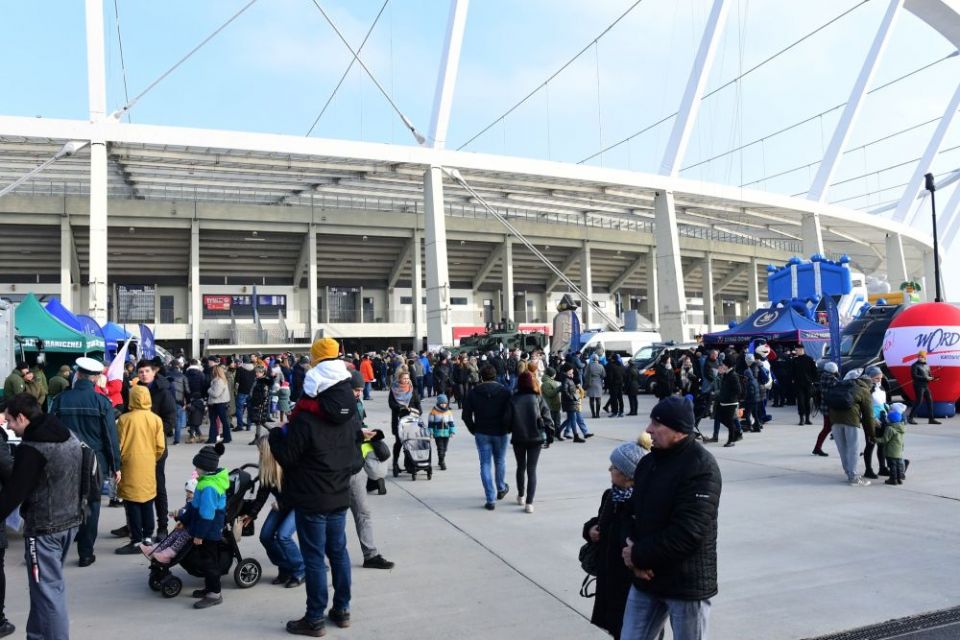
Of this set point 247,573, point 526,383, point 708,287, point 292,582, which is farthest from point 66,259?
point 708,287

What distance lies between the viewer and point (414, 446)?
31.1 feet

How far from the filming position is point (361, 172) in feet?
101

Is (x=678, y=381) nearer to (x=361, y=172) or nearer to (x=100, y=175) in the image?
(x=361, y=172)

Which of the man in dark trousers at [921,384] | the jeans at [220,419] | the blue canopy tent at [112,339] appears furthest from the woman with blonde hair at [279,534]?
the blue canopy tent at [112,339]

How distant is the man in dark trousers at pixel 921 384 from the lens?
13.7 meters

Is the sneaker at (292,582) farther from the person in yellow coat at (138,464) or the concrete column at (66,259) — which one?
the concrete column at (66,259)

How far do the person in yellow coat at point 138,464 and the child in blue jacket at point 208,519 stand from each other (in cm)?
137

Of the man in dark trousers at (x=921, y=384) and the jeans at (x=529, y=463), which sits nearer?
the jeans at (x=529, y=463)

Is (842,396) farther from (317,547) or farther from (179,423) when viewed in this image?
(179,423)

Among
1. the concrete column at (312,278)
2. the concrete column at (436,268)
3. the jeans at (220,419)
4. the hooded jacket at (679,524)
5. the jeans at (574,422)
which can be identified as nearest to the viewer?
the hooded jacket at (679,524)

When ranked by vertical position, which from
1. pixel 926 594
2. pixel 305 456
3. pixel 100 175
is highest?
pixel 100 175

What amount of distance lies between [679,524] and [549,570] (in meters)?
2.93

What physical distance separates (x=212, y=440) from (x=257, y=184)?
918 inches

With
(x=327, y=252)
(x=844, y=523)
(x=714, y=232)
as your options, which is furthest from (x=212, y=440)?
(x=714, y=232)
